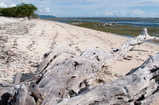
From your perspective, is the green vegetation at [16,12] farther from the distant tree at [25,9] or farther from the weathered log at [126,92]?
the weathered log at [126,92]

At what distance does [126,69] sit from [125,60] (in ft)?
3.85

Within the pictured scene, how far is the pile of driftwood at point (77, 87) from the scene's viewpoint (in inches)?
86.1

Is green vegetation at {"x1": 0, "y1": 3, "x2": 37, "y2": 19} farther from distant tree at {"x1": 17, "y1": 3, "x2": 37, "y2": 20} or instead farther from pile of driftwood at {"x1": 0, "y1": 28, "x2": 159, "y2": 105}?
pile of driftwood at {"x1": 0, "y1": 28, "x2": 159, "y2": 105}

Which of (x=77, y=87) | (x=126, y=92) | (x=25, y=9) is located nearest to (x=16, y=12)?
(x=25, y=9)

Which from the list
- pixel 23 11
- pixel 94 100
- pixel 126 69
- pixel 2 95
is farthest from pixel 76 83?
pixel 23 11

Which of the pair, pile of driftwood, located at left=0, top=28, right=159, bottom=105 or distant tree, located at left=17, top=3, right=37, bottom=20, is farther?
distant tree, located at left=17, top=3, right=37, bottom=20

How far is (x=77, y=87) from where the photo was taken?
3312mm

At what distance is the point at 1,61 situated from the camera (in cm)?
524

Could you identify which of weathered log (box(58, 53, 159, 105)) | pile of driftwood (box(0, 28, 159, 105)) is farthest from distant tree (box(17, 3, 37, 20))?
weathered log (box(58, 53, 159, 105))

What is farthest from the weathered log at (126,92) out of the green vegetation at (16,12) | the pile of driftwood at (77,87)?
the green vegetation at (16,12)

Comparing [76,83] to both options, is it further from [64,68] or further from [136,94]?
[136,94]

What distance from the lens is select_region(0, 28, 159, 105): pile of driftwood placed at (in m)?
2.19

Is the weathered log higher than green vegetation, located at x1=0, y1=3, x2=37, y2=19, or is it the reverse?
green vegetation, located at x1=0, y1=3, x2=37, y2=19

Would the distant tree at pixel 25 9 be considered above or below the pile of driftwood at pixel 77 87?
above
